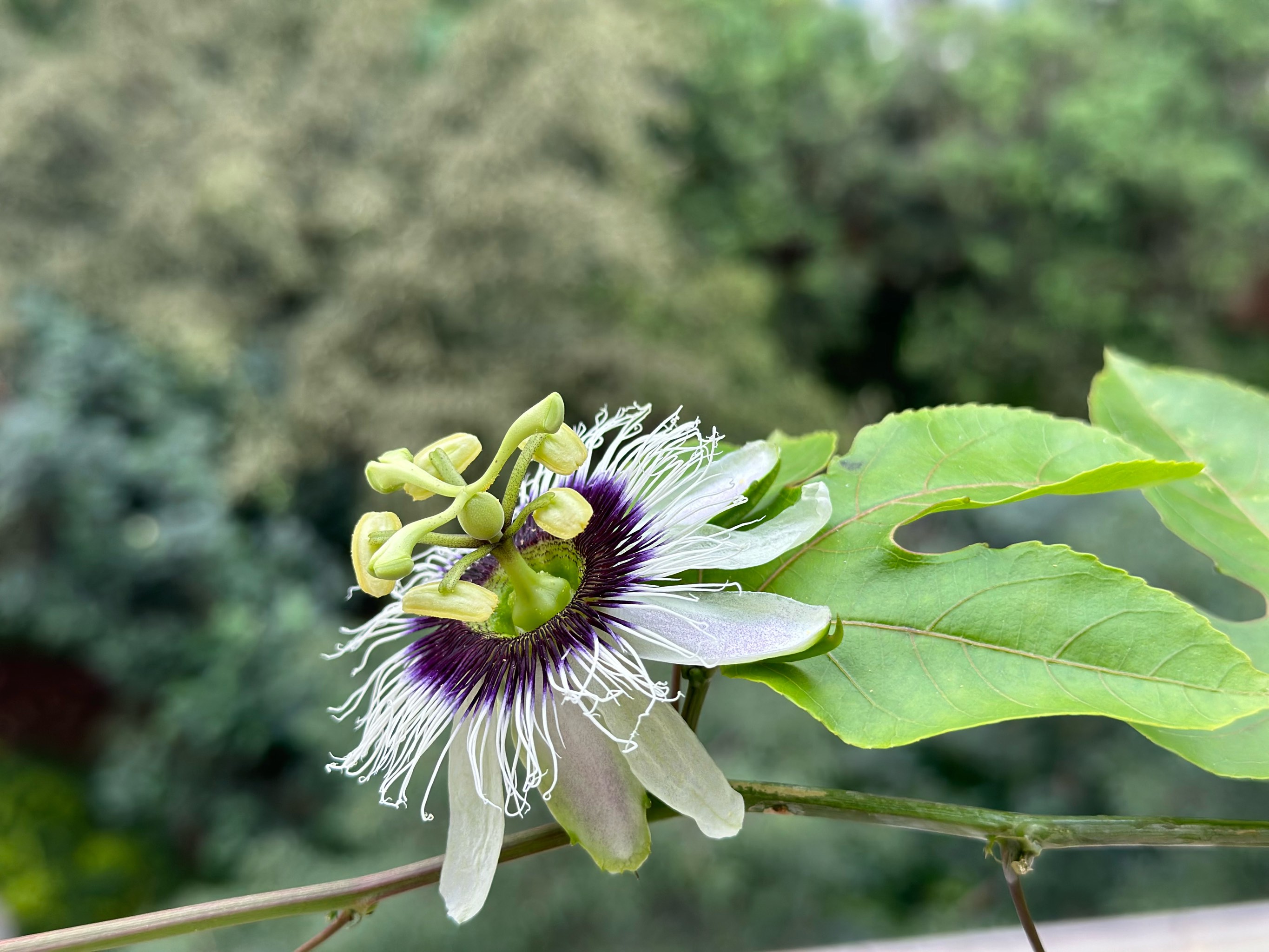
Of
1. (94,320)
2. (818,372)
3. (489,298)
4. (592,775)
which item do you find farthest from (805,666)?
(818,372)

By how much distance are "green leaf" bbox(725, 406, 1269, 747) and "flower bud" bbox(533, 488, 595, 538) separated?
1.9 inches

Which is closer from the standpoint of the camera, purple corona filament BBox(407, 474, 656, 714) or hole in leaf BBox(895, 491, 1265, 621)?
purple corona filament BBox(407, 474, 656, 714)

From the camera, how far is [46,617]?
9.01 feet

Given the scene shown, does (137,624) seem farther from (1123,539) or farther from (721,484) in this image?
(721,484)

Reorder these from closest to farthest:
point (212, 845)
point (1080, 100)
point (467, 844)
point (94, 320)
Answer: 1. point (467, 844)
2. point (212, 845)
3. point (94, 320)
4. point (1080, 100)

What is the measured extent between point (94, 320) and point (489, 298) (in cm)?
132

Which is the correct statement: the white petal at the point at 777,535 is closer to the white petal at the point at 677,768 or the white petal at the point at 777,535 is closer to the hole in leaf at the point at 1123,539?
the white petal at the point at 677,768

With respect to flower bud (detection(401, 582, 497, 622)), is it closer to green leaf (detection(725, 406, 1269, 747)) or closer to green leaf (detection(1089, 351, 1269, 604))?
green leaf (detection(725, 406, 1269, 747))

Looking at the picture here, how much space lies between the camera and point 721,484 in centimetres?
28

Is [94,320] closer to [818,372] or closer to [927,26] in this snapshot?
[818,372]

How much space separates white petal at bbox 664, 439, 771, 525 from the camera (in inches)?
10.8

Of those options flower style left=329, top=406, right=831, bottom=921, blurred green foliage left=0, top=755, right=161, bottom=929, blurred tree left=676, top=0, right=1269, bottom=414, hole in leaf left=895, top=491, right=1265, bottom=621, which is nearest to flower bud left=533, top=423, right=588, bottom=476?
flower style left=329, top=406, right=831, bottom=921

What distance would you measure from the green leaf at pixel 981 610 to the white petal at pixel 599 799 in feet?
0.13

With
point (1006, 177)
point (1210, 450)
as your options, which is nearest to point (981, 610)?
point (1210, 450)
